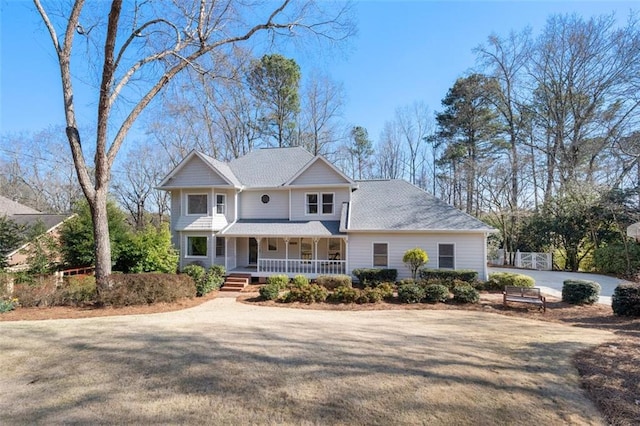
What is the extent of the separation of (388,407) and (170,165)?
3348cm

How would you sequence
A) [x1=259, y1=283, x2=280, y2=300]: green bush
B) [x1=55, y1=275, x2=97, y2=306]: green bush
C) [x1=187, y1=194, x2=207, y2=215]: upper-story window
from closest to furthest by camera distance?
[x1=55, y1=275, x2=97, y2=306]: green bush, [x1=259, y1=283, x2=280, y2=300]: green bush, [x1=187, y1=194, x2=207, y2=215]: upper-story window

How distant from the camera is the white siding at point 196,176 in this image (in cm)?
1734

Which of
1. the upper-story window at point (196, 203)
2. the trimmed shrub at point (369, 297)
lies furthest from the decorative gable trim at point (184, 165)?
the trimmed shrub at point (369, 297)

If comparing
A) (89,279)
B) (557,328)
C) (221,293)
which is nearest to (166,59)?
(89,279)

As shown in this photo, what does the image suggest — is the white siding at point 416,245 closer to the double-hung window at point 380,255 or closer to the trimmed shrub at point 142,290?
the double-hung window at point 380,255

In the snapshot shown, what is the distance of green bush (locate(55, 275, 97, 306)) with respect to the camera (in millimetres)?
10641

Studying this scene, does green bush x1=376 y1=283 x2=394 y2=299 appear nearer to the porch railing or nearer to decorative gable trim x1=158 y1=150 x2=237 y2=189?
the porch railing

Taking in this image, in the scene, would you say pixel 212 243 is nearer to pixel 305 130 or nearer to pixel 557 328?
pixel 557 328

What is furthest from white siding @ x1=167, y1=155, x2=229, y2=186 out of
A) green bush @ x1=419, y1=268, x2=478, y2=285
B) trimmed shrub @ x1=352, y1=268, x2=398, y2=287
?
green bush @ x1=419, y1=268, x2=478, y2=285

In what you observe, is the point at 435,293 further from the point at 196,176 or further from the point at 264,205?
the point at 196,176

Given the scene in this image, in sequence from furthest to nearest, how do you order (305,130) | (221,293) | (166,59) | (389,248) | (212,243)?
(305,130)
(212,243)
(389,248)
(221,293)
(166,59)

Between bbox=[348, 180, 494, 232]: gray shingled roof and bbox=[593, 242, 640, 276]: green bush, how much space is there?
9207 millimetres

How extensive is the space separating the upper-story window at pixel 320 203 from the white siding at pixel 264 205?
1421mm

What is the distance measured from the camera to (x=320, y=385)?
4.27 meters
